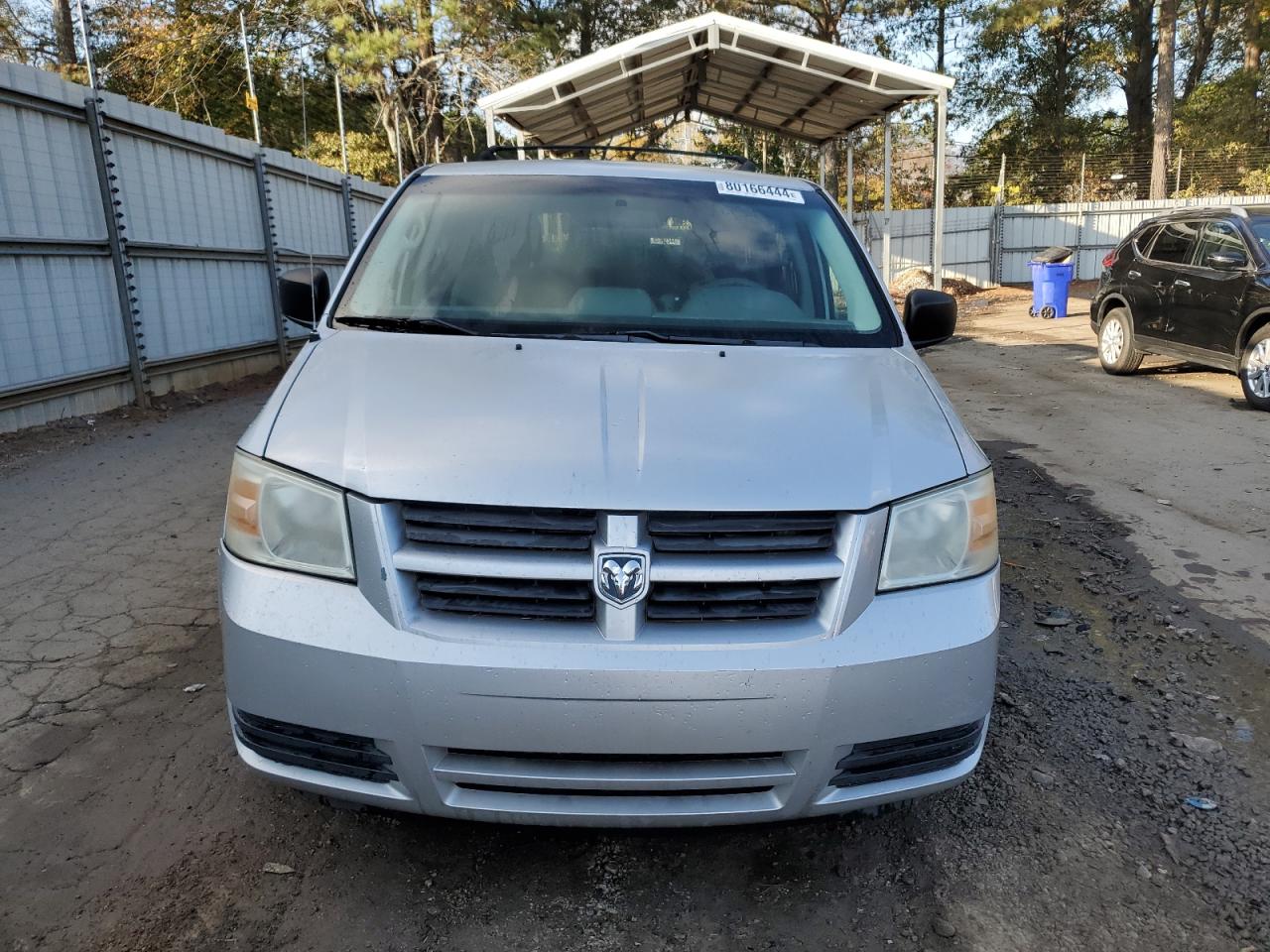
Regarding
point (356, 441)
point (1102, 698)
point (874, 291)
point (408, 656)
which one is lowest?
point (1102, 698)

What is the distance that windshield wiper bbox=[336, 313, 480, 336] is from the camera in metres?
2.80

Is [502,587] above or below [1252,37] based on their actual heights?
below

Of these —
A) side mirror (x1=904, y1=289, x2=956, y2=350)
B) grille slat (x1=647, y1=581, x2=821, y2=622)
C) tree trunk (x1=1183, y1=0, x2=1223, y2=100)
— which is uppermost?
tree trunk (x1=1183, y1=0, x2=1223, y2=100)

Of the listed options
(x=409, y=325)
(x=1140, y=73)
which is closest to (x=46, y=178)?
(x=409, y=325)

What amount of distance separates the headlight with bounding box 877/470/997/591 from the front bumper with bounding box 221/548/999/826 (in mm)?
79

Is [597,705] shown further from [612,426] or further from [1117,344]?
[1117,344]

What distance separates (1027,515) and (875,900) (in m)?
3.64

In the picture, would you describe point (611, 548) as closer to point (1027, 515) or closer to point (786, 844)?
point (786, 844)

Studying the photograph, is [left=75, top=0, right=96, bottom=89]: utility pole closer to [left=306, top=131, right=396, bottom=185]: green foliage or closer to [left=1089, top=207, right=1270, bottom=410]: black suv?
[left=1089, top=207, right=1270, bottom=410]: black suv

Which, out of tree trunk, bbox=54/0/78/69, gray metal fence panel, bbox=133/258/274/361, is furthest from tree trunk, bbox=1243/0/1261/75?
tree trunk, bbox=54/0/78/69

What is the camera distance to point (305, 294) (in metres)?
3.42

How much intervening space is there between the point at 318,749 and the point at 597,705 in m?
0.65

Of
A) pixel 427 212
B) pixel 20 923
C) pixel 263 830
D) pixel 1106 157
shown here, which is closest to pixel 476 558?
pixel 263 830

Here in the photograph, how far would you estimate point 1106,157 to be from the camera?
31078mm
